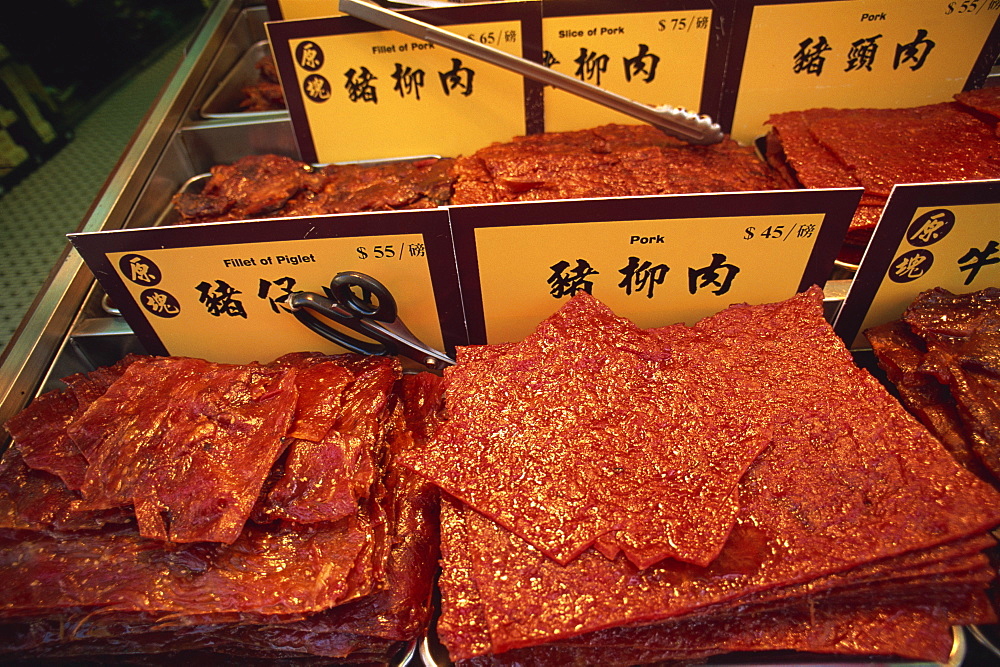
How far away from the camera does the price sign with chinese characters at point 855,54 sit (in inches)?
86.3

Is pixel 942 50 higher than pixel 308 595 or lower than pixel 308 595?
higher

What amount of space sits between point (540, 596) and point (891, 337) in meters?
1.33

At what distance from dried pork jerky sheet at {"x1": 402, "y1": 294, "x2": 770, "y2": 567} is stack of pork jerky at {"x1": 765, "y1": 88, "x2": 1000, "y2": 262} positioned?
102cm

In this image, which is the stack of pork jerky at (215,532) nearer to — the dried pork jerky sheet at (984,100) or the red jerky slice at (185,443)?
the red jerky slice at (185,443)

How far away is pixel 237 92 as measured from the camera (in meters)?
3.16

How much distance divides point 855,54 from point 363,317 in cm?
220

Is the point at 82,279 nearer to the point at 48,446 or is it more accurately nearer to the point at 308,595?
the point at 48,446

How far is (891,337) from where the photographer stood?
173 centimetres

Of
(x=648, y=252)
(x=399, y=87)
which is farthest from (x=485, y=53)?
(x=648, y=252)

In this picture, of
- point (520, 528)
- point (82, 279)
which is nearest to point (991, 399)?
point (520, 528)

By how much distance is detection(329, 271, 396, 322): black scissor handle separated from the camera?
5.34ft

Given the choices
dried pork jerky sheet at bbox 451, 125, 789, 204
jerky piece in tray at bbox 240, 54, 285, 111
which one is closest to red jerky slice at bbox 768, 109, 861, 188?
dried pork jerky sheet at bbox 451, 125, 789, 204

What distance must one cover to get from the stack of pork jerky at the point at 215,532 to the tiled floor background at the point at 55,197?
3.51 ft

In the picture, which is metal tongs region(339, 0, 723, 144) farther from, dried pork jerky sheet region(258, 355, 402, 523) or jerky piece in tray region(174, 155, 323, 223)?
dried pork jerky sheet region(258, 355, 402, 523)
